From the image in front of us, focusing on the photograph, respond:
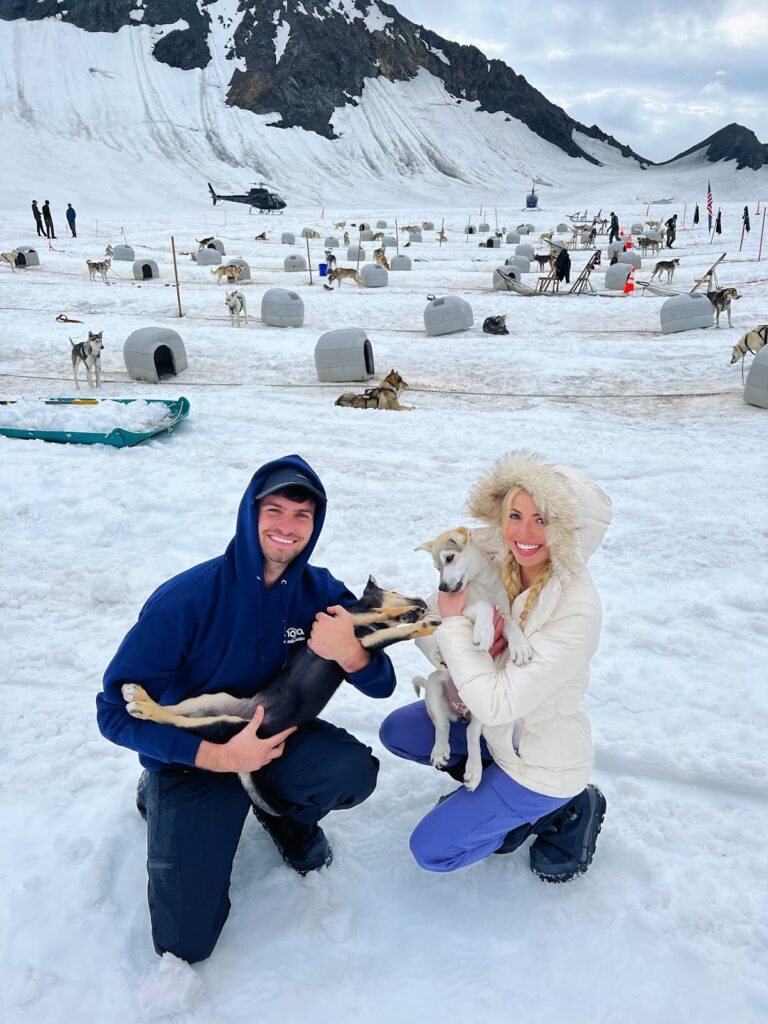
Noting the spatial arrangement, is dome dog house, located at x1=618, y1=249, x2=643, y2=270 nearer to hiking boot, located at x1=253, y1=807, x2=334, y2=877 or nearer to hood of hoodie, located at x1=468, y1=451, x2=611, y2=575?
hood of hoodie, located at x1=468, y1=451, x2=611, y2=575

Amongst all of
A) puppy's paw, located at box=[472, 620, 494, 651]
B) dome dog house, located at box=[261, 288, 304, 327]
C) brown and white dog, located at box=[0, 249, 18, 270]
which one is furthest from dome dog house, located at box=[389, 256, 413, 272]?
puppy's paw, located at box=[472, 620, 494, 651]

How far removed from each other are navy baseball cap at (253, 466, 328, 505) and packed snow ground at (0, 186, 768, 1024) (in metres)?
1.40

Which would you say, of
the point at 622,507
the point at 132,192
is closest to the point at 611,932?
the point at 622,507

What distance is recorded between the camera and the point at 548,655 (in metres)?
2.12

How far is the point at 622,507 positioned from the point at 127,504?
4142mm

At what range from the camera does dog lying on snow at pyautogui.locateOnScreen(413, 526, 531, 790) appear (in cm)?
221

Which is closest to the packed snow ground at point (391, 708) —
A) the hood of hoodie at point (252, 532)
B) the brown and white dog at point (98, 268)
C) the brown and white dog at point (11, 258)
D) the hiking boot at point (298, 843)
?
the hiking boot at point (298, 843)

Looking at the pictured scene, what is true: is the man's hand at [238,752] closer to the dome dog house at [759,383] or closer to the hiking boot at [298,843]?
the hiking boot at [298,843]

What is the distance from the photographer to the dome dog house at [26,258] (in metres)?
20.9

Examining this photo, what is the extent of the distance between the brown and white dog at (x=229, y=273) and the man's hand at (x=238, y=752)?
61.6ft

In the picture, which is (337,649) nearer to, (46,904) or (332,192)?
(46,904)

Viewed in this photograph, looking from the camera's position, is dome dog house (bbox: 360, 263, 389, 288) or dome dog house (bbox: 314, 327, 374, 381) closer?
dome dog house (bbox: 314, 327, 374, 381)

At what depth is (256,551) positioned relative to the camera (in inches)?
85.0

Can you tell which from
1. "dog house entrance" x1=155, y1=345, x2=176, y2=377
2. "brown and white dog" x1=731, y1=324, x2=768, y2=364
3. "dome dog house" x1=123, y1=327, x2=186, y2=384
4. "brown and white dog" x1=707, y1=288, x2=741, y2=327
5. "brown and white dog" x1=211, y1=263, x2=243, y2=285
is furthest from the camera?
"brown and white dog" x1=211, y1=263, x2=243, y2=285
